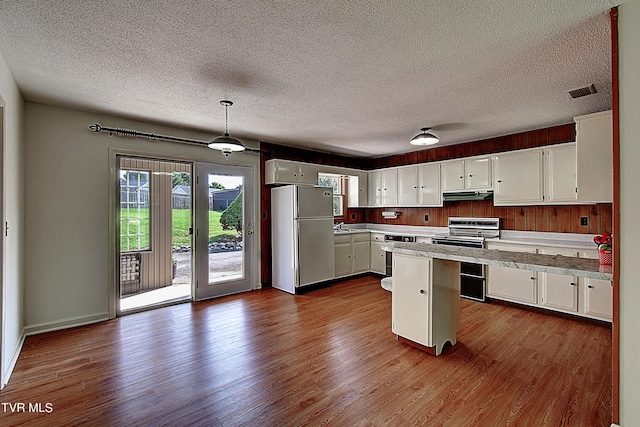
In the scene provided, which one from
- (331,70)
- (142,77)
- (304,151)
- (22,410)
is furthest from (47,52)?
(304,151)

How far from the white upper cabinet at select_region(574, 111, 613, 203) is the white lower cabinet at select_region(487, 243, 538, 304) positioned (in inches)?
67.9

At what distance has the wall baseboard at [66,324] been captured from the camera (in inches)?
125

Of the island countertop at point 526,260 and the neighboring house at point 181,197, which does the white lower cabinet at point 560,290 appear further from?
the neighboring house at point 181,197

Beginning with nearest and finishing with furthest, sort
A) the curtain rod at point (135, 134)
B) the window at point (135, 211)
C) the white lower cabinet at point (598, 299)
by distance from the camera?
the white lower cabinet at point (598, 299), the curtain rod at point (135, 134), the window at point (135, 211)

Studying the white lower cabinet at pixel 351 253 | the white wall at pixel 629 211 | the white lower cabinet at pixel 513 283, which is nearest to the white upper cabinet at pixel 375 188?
the white lower cabinet at pixel 351 253

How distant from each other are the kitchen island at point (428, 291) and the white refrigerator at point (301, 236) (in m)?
2.02

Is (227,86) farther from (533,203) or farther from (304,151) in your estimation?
(533,203)

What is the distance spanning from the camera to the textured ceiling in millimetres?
1729

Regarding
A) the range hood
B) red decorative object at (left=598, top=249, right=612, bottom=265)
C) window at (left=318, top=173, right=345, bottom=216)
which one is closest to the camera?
red decorative object at (left=598, top=249, right=612, bottom=265)

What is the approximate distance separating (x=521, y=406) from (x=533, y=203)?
302 cm

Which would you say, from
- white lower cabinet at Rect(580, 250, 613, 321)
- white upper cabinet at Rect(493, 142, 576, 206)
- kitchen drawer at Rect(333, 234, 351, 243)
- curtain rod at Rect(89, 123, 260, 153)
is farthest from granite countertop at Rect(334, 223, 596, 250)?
curtain rod at Rect(89, 123, 260, 153)

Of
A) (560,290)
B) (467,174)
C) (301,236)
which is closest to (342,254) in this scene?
(301,236)

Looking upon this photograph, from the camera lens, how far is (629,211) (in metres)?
1.62

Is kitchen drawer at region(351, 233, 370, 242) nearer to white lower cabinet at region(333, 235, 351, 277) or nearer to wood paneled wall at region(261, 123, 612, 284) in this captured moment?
white lower cabinet at region(333, 235, 351, 277)
